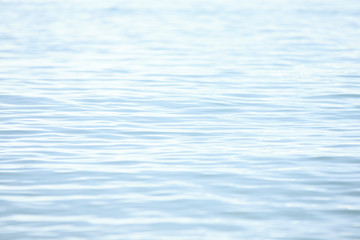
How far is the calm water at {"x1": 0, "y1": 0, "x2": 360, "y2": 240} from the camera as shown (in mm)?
5797

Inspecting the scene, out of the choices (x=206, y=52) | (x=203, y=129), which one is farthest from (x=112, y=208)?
(x=206, y=52)

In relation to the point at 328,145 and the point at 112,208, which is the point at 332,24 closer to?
→ the point at 328,145

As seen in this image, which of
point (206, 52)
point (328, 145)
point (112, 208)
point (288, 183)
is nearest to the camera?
point (112, 208)

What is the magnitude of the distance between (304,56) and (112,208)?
12.8m

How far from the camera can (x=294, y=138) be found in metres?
8.63

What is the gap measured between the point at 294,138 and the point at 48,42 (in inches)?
563

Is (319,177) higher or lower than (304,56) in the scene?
lower

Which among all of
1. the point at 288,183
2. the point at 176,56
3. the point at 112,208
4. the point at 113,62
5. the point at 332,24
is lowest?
the point at 112,208

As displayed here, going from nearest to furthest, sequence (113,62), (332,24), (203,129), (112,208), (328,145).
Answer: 1. (112,208)
2. (328,145)
3. (203,129)
4. (113,62)
5. (332,24)

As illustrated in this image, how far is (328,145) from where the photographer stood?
8.27m

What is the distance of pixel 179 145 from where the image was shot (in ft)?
26.9

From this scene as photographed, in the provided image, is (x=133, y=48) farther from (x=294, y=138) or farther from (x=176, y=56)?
(x=294, y=138)

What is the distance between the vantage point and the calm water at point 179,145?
19.0 feet

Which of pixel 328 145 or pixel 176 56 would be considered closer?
pixel 328 145
